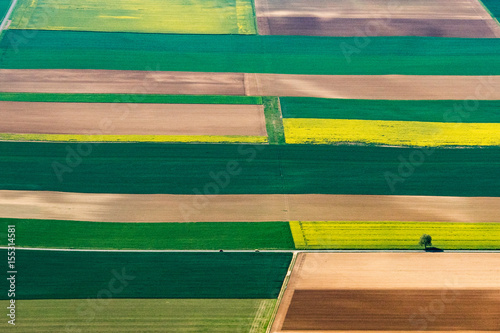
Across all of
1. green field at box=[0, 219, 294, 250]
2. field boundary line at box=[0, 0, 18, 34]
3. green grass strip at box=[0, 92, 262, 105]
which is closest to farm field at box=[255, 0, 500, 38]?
green grass strip at box=[0, 92, 262, 105]

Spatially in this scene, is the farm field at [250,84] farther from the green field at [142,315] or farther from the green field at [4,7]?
the green field at [142,315]

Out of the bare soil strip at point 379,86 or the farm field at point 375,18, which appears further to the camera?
the farm field at point 375,18

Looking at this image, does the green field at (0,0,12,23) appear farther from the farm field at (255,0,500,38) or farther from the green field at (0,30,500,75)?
the farm field at (255,0,500,38)

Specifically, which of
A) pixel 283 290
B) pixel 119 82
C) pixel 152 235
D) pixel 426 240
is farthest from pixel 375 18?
pixel 283 290

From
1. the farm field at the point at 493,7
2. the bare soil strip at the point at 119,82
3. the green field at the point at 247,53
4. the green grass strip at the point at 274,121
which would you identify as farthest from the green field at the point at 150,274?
the farm field at the point at 493,7

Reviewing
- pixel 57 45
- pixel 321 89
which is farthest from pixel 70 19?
pixel 321 89
